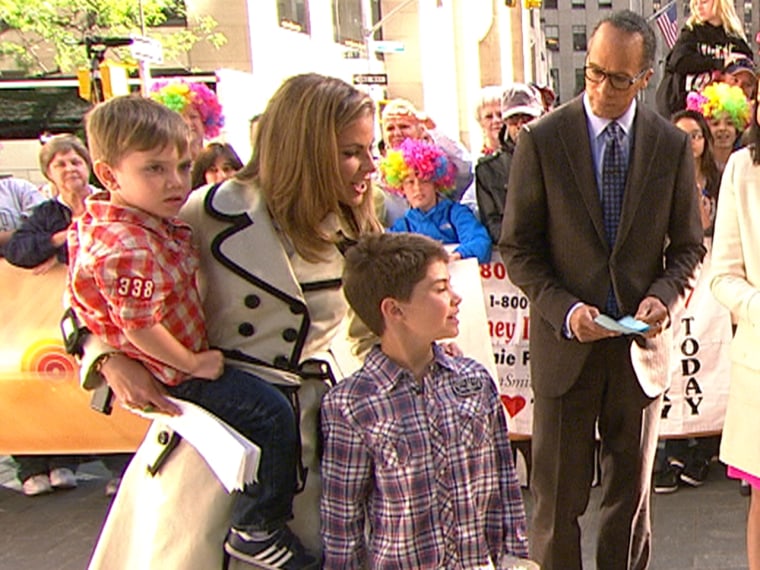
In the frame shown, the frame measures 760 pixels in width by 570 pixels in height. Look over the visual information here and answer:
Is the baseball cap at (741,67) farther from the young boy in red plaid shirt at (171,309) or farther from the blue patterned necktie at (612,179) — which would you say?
the young boy in red plaid shirt at (171,309)

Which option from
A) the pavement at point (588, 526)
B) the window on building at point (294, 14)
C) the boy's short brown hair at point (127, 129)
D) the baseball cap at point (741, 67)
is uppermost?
the window on building at point (294, 14)

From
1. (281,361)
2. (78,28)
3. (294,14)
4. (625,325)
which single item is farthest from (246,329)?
(294,14)

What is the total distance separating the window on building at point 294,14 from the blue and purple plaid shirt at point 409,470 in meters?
22.9

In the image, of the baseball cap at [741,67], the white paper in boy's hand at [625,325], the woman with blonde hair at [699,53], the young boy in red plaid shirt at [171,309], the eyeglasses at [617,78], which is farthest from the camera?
the woman with blonde hair at [699,53]

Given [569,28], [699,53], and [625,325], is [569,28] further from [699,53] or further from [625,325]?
[625,325]

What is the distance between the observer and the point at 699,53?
6.02 metres

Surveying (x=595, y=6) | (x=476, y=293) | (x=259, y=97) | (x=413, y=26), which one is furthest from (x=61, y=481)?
(x=595, y=6)

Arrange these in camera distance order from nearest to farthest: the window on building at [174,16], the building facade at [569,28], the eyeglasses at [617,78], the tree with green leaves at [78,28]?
the eyeglasses at [617,78]
the tree with green leaves at [78,28]
the window on building at [174,16]
the building facade at [569,28]

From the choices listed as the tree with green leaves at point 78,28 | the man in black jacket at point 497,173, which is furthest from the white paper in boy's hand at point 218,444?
the tree with green leaves at point 78,28

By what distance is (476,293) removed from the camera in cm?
366

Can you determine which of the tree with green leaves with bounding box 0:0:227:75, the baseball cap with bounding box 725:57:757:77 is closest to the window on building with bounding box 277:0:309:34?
the tree with green leaves with bounding box 0:0:227:75

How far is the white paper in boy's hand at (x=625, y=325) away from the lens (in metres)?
2.46

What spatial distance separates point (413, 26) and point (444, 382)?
37.8 meters

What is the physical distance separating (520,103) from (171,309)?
11.1 ft
